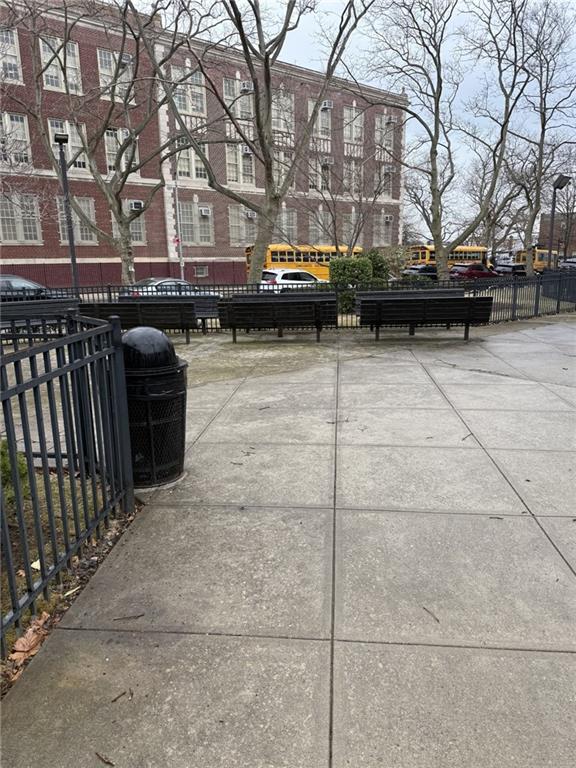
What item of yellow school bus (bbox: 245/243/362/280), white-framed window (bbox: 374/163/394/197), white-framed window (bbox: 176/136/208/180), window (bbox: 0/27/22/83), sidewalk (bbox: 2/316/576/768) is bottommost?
sidewalk (bbox: 2/316/576/768)

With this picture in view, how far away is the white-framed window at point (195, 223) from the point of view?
39625 mm

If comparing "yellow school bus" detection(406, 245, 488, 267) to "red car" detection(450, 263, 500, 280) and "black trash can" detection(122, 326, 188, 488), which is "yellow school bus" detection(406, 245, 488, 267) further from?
"black trash can" detection(122, 326, 188, 488)

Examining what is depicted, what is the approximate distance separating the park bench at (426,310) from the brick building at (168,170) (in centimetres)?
1788

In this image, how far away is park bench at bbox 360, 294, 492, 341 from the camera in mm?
11172

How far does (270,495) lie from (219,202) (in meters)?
40.2

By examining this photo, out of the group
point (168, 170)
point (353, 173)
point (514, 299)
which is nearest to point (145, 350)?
point (514, 299)

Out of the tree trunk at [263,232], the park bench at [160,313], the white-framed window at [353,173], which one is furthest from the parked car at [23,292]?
the white-framed window at [353,173]

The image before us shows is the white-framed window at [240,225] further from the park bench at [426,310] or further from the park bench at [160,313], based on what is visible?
the park bench at [426,310]

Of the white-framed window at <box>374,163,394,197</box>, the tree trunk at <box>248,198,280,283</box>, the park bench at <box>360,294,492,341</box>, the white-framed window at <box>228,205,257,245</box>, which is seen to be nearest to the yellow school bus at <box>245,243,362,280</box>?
the white-framed window at <box>374,163,394,197</box>

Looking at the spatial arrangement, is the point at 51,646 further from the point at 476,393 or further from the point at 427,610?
the point at 476,393

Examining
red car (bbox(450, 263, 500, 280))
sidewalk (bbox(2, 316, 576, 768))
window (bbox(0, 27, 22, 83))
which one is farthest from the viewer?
red car (bbox(450, 263, 500, 280))

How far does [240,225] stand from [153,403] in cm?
4069

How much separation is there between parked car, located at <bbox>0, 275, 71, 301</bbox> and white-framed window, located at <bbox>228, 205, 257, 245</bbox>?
831 inches

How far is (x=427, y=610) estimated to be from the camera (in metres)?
2.70
